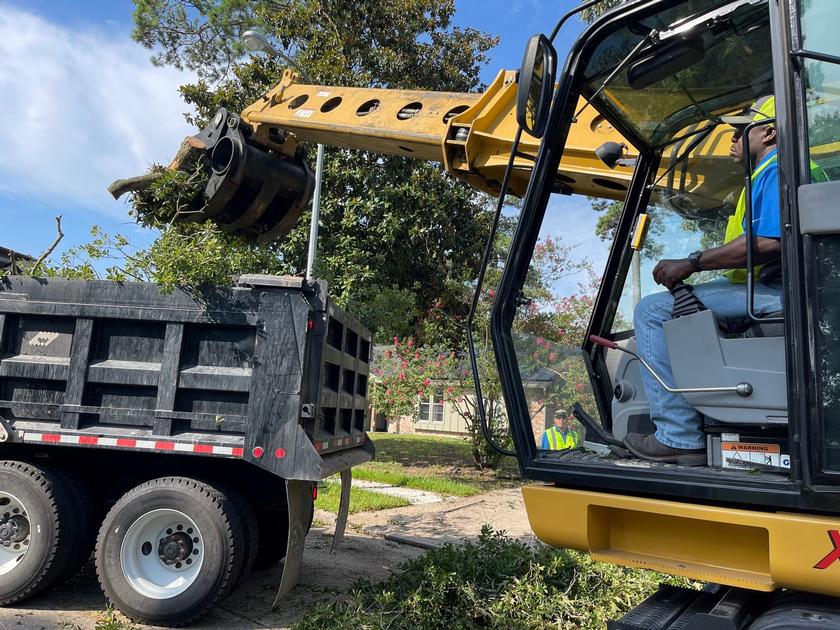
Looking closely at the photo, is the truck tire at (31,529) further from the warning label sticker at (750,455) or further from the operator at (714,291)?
the warning label sticker at (750,455)

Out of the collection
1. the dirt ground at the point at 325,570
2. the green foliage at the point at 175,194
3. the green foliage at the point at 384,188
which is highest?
the green foliage at the point at 384,188

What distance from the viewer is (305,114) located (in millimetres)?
5609

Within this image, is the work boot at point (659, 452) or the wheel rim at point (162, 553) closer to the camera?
the work boot at point (659, 452)

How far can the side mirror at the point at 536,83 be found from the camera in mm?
2613

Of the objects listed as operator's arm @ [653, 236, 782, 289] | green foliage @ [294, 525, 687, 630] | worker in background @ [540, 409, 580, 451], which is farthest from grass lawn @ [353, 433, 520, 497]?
operator's arm @ [653, 236, 782, 289]

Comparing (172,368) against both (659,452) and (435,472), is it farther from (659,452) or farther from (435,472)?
(435,472)

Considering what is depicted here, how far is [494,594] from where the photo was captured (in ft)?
13.9

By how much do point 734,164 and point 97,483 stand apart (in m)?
4.44

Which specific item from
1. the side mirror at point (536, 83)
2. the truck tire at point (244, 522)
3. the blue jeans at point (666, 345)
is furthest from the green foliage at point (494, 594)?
the side mirror at point (536, 83)

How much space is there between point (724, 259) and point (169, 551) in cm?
358

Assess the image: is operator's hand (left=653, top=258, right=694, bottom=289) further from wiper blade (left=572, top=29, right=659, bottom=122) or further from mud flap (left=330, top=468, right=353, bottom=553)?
mud flap (left=330, top=468, right=353, bottom=553)

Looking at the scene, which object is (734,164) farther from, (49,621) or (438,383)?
(438,383)

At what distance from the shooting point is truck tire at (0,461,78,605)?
423 centimetres

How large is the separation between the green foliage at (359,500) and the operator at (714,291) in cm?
568
